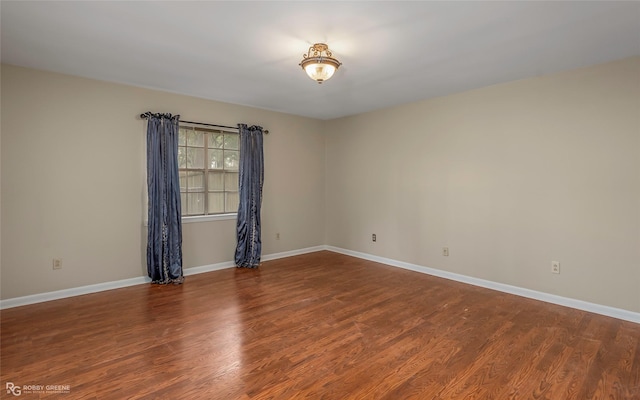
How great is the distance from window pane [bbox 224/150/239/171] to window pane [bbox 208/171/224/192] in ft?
0.55

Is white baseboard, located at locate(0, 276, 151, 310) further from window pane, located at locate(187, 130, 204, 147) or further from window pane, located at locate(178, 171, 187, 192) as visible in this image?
window pane, located at locate(187, 130, 204, 147)

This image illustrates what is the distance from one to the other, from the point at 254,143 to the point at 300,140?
105 centimetres

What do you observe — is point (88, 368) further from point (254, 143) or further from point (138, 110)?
point (254, 143)

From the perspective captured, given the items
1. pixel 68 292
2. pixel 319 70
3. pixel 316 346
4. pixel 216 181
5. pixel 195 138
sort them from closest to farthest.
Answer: pixel 316 346, pixel 319 70, pixel 68 292, pixel 195 138, pixel 216 181

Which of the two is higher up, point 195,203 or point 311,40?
point 311,40

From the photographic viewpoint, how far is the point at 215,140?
15.7 feet

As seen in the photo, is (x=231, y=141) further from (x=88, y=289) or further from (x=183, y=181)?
(x=88, y=289)

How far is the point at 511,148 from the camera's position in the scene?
12.5 ft

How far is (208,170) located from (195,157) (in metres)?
0.26

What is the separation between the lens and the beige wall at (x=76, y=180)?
10.9 ft

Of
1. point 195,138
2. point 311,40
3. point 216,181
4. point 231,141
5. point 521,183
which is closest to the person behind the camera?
point 311,40

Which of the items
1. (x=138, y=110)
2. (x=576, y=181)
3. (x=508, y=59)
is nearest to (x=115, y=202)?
(x=138, y=110)

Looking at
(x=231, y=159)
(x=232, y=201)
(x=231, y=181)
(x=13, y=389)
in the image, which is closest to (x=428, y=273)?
(x=232, y=201)

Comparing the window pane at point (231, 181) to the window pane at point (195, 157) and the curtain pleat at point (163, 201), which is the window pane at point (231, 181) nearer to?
the window pane at point (195, 157)
